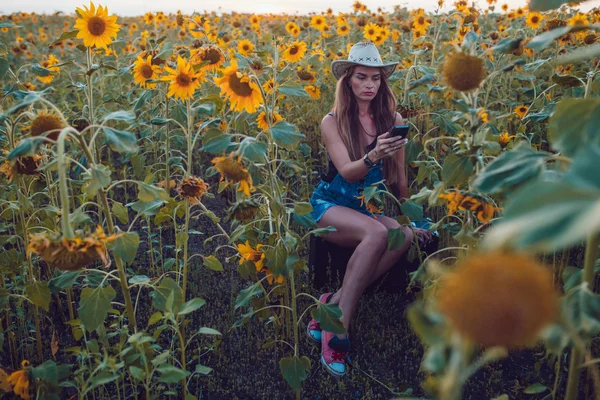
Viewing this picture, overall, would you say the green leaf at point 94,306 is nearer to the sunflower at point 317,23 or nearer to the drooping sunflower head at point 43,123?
the drooping sunflower head at point 43,123

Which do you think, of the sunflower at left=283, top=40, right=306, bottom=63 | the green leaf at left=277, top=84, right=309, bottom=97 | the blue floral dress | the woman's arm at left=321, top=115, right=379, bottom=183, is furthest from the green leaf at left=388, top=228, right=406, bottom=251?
the sunflower at left=283, top=40, right=306, bottom=63

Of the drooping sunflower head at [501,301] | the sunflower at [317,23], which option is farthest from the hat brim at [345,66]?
the sunflower at [317,23]

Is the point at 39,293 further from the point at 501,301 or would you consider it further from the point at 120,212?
the point at 501,301

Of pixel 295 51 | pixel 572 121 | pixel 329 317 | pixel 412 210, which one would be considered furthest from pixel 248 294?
pixel 295 51

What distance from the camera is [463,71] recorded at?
1.18 meters

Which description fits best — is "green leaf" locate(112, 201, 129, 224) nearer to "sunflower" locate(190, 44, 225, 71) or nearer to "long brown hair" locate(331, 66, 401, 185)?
"sunflower" locate(190, 44, 225, 71)

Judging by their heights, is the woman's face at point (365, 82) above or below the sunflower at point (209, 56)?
below

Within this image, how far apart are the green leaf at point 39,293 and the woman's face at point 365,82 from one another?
1.66 m

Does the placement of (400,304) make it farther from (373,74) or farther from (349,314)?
(373,74)

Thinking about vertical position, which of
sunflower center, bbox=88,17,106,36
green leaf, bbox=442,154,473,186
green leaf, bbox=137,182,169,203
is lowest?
green leaf, bbox=137,182,169,203

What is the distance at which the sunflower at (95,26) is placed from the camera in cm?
233

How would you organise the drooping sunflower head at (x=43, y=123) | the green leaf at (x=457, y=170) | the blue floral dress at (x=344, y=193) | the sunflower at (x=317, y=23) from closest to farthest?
1. the green leaf at (x=457, y=170)
2. the drooping sunflower head at (x=43, y=123)
3. the blue floral dress at (x=344, y=193)
4. the sunflower at (x=317, y=23)

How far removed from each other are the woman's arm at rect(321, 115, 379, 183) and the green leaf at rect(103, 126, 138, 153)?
4.06 feet

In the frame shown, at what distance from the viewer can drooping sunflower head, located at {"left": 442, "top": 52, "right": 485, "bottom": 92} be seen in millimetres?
1175
